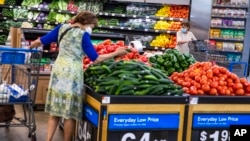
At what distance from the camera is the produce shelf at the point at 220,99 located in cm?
425

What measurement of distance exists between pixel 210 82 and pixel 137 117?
96cm

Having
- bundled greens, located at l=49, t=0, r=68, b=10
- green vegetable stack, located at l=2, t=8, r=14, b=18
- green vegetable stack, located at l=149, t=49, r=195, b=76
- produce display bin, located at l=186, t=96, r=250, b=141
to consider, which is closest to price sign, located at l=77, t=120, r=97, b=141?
produce display bin, located at l=186, t=96, r=250, b=141

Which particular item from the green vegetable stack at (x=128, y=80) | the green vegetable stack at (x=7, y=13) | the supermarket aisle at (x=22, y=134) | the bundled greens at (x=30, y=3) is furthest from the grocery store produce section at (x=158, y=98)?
the green vegetable stack at (x=7, y=13)

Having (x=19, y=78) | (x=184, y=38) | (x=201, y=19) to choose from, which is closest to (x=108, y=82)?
(x=19, y=78)

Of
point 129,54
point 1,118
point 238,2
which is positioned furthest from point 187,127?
point 238,2

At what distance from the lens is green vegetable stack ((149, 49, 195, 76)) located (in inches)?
203

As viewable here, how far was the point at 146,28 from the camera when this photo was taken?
10.5 m

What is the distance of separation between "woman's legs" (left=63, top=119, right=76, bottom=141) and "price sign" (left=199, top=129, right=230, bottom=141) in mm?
1359

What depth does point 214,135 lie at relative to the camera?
432cm

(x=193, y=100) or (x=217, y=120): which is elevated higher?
(x=193, y=100)

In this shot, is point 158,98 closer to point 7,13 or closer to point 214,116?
point 214,116

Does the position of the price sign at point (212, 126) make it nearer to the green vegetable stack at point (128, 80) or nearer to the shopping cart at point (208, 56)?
the green vegetable stack at point (128, 80)

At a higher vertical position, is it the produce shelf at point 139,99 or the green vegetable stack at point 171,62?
the green vegetable stack at point 171,62

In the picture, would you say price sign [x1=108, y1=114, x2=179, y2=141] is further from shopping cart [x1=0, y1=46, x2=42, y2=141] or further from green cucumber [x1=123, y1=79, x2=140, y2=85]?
shopping cart [x1=0, y1=46, x2=42, y2=141]
